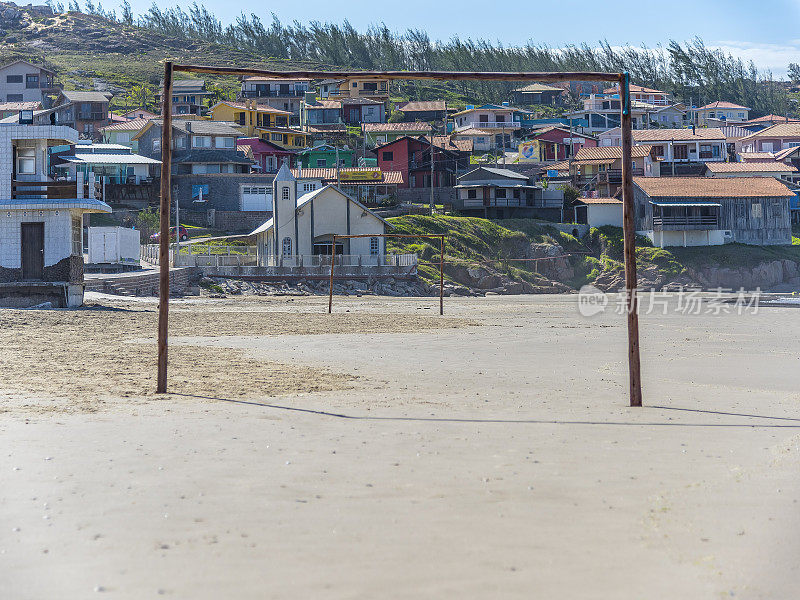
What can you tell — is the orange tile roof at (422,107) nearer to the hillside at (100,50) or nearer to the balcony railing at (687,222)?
the hillside at (100,50)

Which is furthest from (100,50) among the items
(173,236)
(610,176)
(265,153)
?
(610,176)

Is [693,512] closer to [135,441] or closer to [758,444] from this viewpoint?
[758,444]

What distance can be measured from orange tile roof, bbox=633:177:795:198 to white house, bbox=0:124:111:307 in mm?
47239

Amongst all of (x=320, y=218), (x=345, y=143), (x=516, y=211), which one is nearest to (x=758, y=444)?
(x=320, y=218)

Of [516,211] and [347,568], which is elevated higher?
[516,211]

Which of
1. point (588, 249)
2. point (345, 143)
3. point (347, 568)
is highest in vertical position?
point (345, 143)

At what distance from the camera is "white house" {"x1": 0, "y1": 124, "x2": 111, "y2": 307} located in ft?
97.9

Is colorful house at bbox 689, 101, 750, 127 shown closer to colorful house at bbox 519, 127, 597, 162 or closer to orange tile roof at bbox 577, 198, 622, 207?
colorful house at bbox 519, 127, 597, 162

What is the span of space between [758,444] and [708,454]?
83 cm

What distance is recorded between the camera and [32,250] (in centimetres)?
3027

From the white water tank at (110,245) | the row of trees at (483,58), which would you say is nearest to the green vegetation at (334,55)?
the row of trees at (483,58)

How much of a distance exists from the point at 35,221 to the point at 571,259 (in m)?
39.1

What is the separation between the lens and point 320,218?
172 feet

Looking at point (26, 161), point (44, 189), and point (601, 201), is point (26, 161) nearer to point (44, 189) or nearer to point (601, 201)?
point (44, 189)
